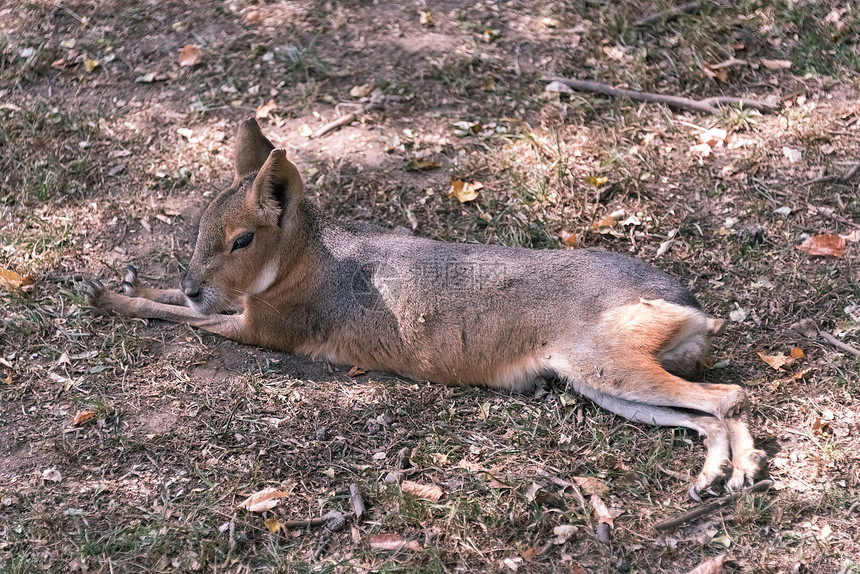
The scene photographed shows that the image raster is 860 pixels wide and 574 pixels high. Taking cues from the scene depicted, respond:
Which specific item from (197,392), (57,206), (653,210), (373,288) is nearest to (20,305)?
(57,206)

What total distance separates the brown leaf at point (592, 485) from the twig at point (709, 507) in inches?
10.6

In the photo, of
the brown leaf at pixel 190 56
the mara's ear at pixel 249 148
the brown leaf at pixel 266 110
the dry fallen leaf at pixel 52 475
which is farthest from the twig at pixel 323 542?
the brown leaf at pixel 190 56

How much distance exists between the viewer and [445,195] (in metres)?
5.44

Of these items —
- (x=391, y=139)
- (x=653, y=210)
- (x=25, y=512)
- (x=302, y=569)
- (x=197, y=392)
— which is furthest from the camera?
(x=391, y=139)

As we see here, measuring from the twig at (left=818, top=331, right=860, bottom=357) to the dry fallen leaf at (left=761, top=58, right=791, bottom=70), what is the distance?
8.51 feet

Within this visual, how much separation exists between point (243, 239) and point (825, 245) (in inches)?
128

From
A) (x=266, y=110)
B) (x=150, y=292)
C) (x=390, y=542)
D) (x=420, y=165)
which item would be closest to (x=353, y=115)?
(x=266, y=110)

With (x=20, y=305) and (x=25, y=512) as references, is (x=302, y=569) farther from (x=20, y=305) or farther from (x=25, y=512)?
(x=20, y=305)

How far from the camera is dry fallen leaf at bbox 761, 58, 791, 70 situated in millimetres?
6219

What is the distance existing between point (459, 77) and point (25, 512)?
13.4 ft

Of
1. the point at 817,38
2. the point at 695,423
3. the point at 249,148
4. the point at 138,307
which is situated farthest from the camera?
the point at 817,38

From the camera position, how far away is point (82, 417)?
4008 millimetres

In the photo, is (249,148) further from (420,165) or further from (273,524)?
(273,524)

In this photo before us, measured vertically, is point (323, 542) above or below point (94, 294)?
below
